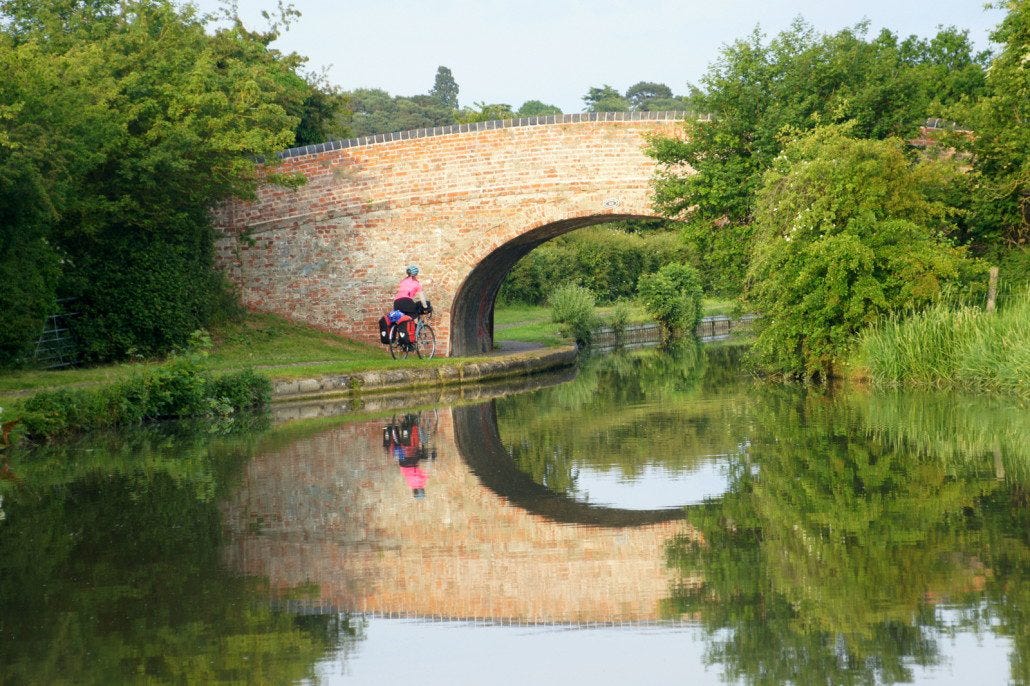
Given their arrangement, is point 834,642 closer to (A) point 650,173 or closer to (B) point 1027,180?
(B) point 1027,180

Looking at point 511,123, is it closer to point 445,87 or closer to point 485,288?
point 485,288

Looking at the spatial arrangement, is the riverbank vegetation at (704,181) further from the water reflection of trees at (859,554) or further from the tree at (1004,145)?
the water reflection of trees at (859,554)

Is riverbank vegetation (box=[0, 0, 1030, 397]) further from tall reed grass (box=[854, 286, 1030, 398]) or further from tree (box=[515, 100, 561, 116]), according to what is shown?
tree (box=[515, 100, 561, 116])

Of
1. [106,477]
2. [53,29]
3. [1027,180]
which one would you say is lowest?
[106,477]

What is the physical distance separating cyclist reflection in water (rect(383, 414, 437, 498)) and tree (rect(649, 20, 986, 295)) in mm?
6510

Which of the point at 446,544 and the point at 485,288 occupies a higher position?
the point at 485,288

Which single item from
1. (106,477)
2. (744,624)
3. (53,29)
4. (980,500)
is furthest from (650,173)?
(744,624)

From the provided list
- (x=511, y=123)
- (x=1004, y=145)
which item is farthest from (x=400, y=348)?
(x=1004, y=145)

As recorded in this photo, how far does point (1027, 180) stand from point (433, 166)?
10.4 meters

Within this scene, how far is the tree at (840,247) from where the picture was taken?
1588 centimetres

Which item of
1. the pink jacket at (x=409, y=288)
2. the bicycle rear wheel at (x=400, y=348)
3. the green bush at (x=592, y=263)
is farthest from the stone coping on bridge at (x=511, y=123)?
the green bush at (x=592, y=263)

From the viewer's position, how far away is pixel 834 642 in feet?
16.3

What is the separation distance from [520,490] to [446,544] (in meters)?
2.11

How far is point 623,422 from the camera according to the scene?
540 inches
